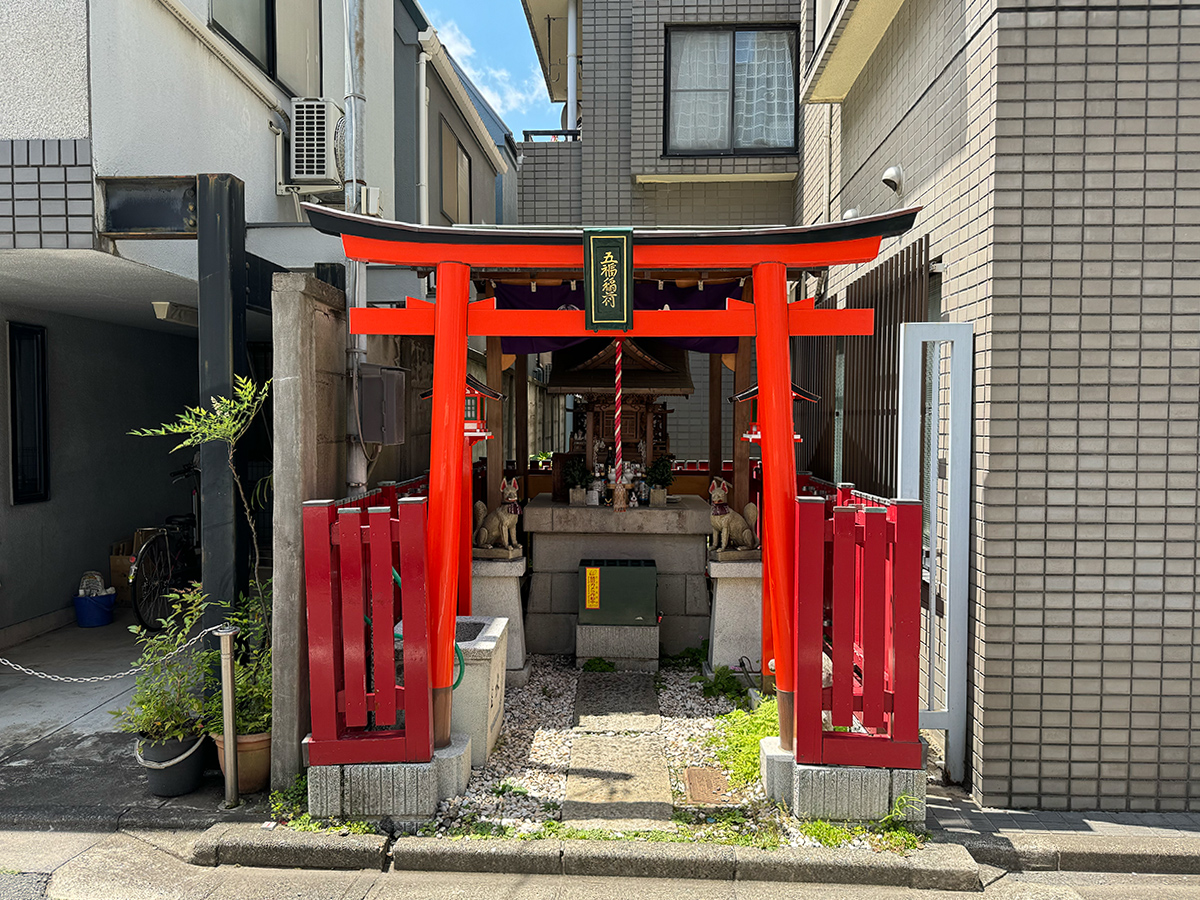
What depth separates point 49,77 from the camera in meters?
5.93

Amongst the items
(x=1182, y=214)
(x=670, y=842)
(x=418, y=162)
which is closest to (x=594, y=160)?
(x=418, y=162)

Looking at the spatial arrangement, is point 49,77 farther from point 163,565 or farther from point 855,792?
point 855,792

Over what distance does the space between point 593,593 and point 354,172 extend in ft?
16.1

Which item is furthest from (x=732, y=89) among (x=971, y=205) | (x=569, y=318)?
(x=569, y=318)

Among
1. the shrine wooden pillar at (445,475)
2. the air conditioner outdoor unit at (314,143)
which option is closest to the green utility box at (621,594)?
the shrine wooden pillar at (445,475)

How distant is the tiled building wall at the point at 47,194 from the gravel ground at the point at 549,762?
5.32 metres

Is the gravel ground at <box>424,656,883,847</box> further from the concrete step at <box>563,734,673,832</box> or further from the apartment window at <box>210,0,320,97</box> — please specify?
the apartment window at <box>210,0,320,97</box>

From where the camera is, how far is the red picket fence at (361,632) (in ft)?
16.1

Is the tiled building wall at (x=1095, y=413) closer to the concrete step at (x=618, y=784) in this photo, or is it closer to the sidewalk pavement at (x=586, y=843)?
the sidewalk pavement at (x=586, y=843)

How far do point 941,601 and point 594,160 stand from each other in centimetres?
1174

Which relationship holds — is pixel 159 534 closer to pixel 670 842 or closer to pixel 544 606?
pixel 544 606

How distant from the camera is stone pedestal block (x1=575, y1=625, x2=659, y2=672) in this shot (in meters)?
8.20

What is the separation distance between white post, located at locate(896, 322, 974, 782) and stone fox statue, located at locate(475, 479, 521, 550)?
4.38 meters

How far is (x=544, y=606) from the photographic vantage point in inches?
345
